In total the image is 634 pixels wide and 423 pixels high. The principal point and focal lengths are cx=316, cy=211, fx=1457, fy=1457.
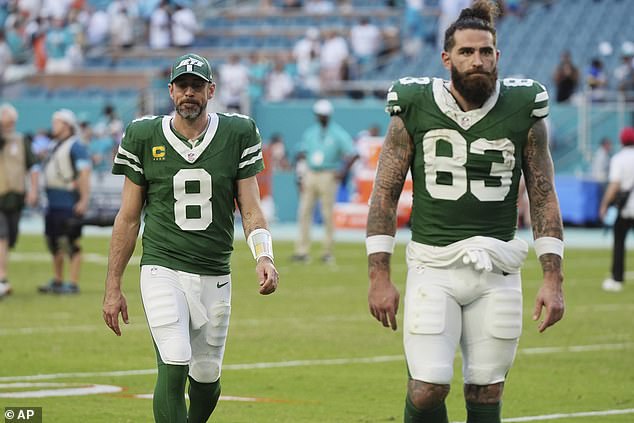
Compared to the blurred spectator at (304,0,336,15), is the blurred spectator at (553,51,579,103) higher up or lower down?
lower down

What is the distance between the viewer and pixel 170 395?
7004mm

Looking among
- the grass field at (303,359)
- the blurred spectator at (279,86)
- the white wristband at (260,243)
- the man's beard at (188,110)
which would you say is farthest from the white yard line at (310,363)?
the blurred spectator at (279,86)

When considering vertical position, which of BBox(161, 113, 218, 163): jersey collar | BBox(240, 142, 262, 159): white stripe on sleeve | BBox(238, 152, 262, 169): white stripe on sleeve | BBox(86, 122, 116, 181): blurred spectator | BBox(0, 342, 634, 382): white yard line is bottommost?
BBox(86, 122, 116, 181): blurred spectator

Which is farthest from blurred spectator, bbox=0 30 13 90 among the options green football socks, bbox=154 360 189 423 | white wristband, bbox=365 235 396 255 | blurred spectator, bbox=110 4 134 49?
white wristband, bbox=365 235 396 255

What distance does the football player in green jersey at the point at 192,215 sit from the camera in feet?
23.9

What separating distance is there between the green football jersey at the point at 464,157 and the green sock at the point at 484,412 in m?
0.75

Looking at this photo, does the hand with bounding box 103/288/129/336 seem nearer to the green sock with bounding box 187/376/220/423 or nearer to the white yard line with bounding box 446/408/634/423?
the green sock with bounding box 187/376/220/423

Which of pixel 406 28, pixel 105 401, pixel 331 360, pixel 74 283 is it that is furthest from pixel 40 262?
pixel 406 28

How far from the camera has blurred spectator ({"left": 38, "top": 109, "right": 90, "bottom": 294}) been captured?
16.7 m

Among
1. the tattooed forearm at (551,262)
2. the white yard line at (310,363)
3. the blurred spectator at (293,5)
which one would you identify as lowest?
the white yard line at (310,363)

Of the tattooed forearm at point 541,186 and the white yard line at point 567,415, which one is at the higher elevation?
the tattooed forearm at point 541,186

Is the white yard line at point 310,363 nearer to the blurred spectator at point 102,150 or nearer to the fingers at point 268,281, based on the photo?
the fingers at point 268,281

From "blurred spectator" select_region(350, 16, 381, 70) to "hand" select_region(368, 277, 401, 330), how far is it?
30053 millimetres

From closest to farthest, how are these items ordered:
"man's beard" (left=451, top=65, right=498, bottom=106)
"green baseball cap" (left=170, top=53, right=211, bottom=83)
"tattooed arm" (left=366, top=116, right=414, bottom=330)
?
1. "man's beard" (left=451, top=65, right=498, bottom=106)
2. "tattooed arm" (left=366, top=116, right=414, bottom=330)
3. "green baseball cap" (left=170, top=53, right=211, bottom=83)
